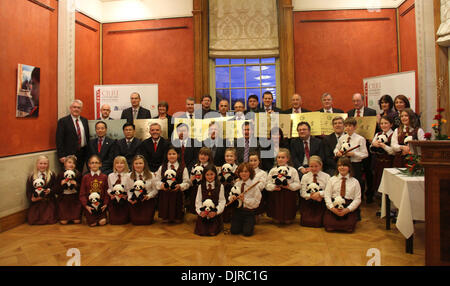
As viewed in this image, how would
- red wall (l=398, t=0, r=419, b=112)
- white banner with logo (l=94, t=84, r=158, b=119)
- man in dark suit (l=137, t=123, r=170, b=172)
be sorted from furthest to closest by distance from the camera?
1. white banner with logo (l=94, t=84, r=158, b=119)
2. red wall (l=398, t=0, r=419, b=112)
3. man in dark suit (l=137, t=123, r=170, b=172)

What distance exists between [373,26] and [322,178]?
4092mm

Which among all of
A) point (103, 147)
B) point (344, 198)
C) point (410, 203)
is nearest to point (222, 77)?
point (103, 147)

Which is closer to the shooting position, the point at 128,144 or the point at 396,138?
the point at 396,138

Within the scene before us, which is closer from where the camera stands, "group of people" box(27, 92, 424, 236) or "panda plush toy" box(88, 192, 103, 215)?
"group of people" box(27, 92, 424, 236)

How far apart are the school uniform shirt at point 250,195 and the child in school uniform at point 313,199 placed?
59 centimetres

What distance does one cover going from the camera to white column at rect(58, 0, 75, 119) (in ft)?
16.6

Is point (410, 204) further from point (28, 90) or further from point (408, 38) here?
point (28, 90)

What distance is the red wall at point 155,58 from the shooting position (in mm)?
6738

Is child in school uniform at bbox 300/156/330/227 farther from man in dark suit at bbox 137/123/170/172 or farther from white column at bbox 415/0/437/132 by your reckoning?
white column at bbox 415/0/437/132

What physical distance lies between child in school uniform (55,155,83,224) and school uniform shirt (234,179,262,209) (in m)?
2.16

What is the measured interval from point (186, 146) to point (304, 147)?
1670mm

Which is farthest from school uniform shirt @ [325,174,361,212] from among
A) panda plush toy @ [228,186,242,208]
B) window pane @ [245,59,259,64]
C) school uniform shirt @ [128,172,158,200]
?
window pane @ [245,59,259,64]

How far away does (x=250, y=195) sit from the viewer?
375cm

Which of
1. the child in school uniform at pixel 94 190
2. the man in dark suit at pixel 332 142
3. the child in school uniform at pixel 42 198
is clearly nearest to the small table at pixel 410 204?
the man in dark suit at pixel 332 142
